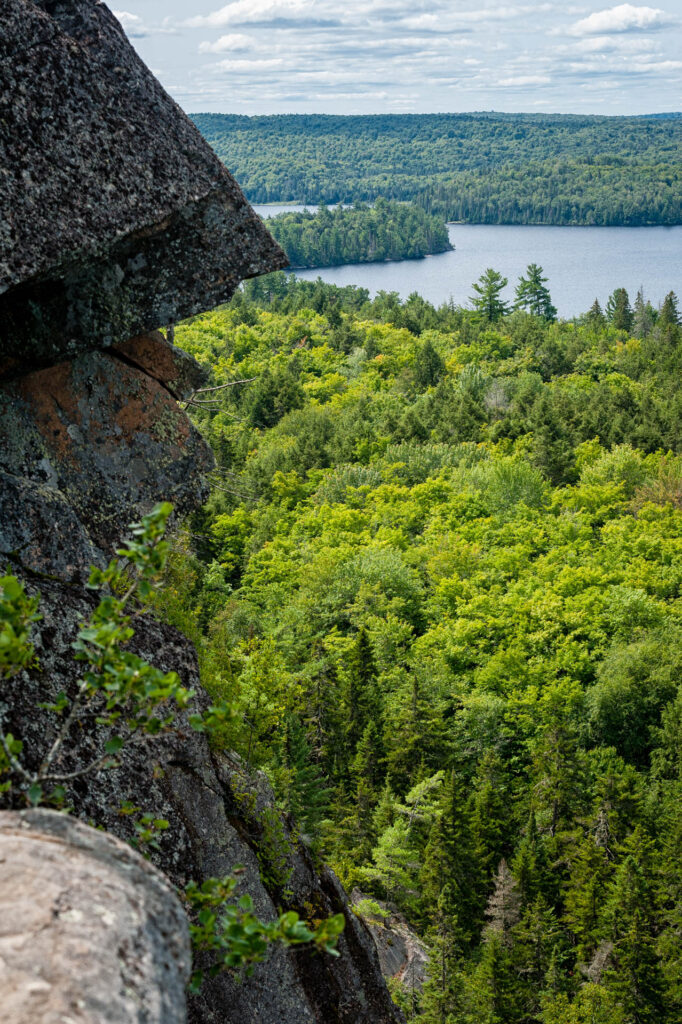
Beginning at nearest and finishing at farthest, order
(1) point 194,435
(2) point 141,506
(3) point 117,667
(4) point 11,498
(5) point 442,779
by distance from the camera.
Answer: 1. (3) point 117,667
2. (4) point 11,498
3. (2) point 141,506
4. (1) point 194,435
5. (5) point 442,779

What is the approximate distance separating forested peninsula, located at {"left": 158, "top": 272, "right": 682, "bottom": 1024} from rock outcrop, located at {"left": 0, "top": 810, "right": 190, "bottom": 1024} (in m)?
1.89

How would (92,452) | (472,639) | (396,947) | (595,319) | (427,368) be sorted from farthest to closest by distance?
(595,319)
(427,368)
(472,639)
(396,947)
(92,452)

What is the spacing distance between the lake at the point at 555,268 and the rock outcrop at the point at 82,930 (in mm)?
124184

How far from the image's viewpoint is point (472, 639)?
44.1m

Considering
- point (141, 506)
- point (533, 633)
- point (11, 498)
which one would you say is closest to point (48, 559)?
point (11, 498)

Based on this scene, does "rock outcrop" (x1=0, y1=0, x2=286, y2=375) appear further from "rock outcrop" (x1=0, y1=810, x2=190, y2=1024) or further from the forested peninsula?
"rock outcrop" (x1=0, y1=810, x2=190, y2=1024)

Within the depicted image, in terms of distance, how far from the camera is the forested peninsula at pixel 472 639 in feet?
87.0

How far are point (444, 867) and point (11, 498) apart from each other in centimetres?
2611

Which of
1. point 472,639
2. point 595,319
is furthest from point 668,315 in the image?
point 472,639

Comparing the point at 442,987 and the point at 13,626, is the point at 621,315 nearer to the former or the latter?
the point at 442,987

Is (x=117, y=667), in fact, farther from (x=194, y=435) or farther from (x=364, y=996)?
(x=364, y=996)

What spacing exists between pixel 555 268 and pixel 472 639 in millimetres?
126983

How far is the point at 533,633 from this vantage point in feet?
143

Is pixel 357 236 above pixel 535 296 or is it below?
above
